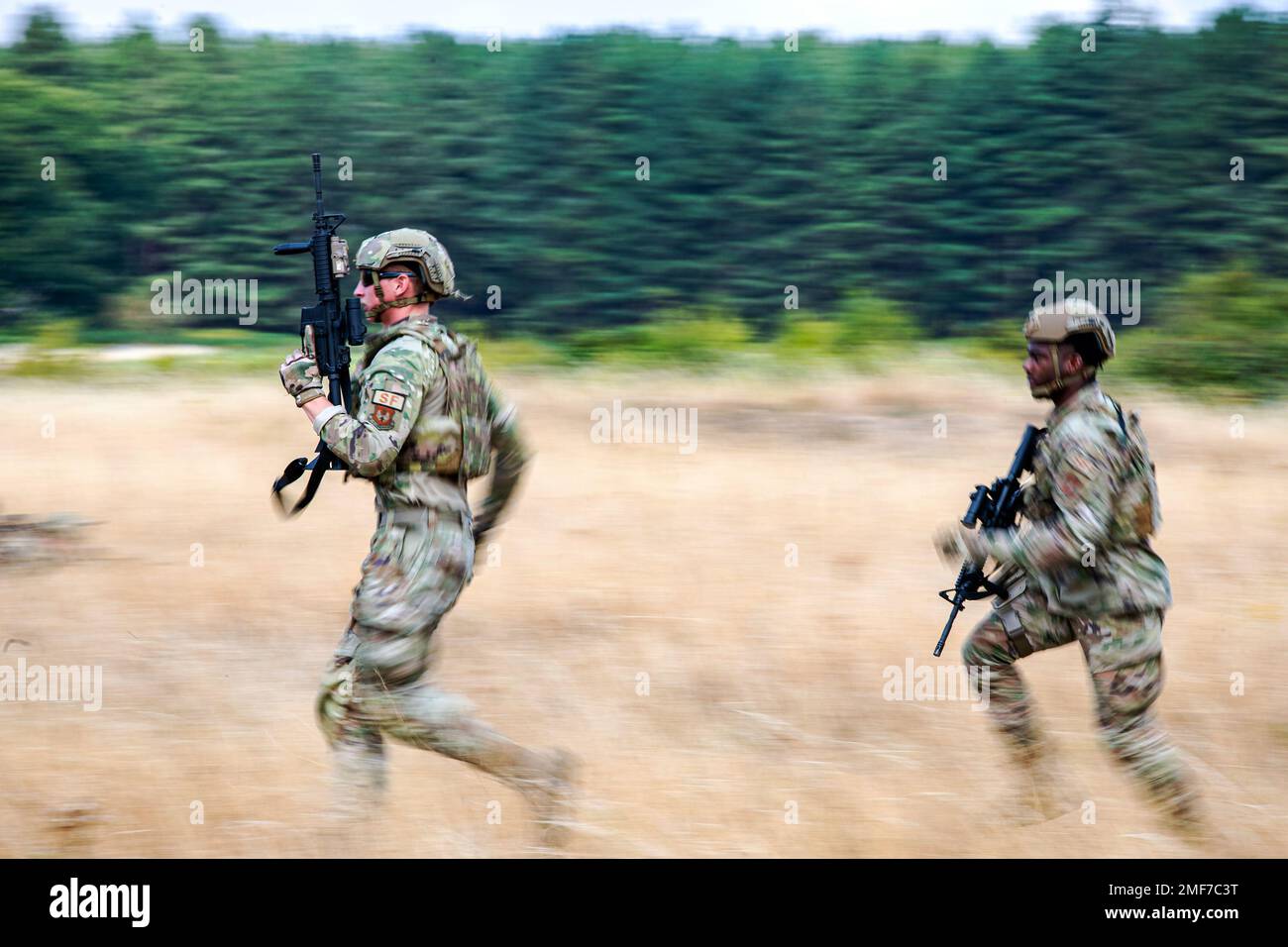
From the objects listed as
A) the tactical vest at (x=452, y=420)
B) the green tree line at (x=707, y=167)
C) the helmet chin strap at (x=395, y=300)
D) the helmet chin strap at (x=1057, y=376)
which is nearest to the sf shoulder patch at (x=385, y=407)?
the tactical vest at (x=452, y=420)

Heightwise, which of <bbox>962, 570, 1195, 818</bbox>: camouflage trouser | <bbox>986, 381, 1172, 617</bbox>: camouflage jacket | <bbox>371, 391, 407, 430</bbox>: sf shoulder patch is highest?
<bbox>371, 391, 407, 430</bbox>: sf shoulder patch

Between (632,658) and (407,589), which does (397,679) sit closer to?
(407,589)

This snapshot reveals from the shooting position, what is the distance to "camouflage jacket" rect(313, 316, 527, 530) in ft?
13.4

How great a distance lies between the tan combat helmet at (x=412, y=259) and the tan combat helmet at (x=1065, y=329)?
68.1 inches

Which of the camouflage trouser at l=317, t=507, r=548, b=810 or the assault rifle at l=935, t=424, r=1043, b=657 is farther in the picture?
the assault rifle at l=935, t=424, r=1043, b=657

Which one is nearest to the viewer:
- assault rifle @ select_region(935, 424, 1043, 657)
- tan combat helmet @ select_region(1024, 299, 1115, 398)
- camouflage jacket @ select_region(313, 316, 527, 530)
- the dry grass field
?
camouflage jacket @ select_region(313, 316, 527, 530)

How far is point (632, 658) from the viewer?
6.26m

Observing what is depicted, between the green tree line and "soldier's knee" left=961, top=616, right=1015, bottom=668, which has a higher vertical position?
the green tree line

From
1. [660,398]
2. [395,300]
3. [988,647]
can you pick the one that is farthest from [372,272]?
[660,398]

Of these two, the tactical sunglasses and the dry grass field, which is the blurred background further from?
the tactical sunglasses

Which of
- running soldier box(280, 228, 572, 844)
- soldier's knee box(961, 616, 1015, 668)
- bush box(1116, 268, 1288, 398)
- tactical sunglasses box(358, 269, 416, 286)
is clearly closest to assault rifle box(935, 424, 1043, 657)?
soldier's knee box(961, 616, 1015, 668)

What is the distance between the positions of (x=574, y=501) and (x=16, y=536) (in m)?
3.31

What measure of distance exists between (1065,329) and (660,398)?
427 inches

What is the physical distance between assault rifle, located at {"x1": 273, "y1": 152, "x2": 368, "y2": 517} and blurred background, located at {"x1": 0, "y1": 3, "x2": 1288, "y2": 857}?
1.11 meters
